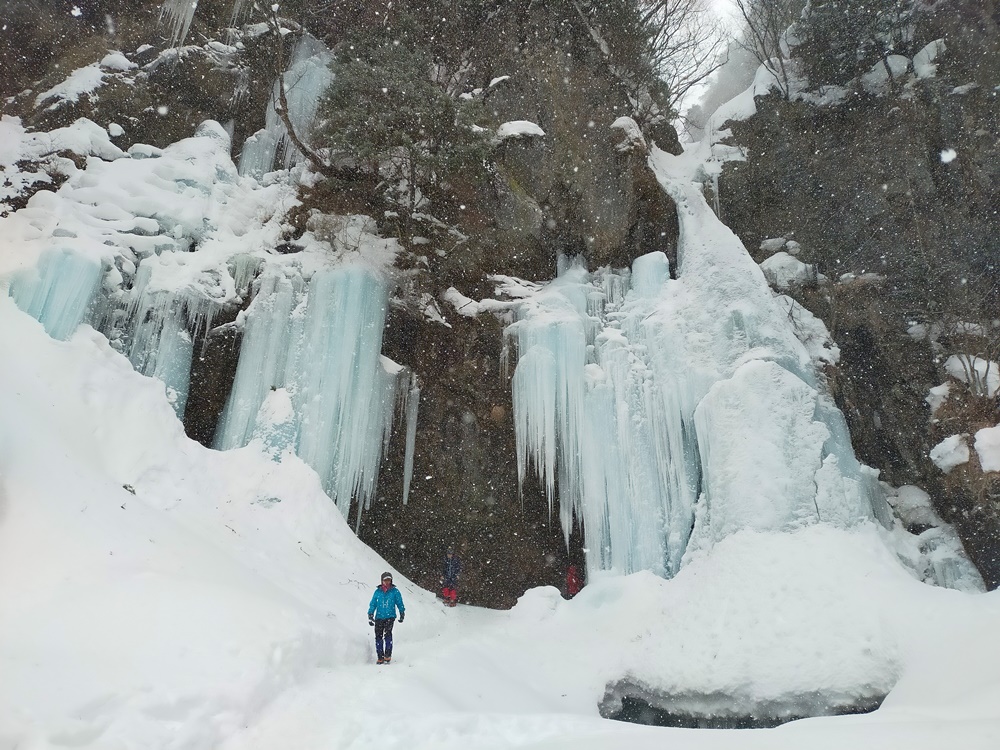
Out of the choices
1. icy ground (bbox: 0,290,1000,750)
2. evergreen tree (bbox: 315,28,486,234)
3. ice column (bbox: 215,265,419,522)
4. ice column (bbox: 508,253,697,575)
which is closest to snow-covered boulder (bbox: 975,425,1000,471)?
icy ground (bbox: 0,290,1000,750)

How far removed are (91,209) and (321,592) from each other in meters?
7.43

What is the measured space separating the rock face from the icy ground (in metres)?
4.44

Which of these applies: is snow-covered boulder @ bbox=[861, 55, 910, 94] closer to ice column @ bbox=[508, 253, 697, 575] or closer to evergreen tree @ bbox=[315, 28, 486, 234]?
ice column @ bbox=[508, 253, 697, 575]

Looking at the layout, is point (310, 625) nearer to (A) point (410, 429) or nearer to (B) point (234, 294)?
(A) point (410, 429)

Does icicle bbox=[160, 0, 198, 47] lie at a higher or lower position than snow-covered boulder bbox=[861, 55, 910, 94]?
lower

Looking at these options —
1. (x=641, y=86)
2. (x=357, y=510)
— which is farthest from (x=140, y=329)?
(x=641, y=86)

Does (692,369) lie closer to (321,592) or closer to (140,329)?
(321,592)

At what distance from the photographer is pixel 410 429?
1118 centimetres

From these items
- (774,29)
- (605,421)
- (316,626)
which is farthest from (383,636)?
(774,29)

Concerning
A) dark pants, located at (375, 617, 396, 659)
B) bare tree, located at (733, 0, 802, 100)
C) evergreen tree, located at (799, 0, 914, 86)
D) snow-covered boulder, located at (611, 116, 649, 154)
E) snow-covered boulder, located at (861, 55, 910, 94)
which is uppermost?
bare tree, located at (733, 0, 802, 100)

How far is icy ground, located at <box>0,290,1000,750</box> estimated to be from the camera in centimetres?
358

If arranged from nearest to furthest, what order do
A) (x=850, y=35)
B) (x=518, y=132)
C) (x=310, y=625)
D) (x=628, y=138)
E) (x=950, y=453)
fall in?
(x=310, y=625) < (x=950, y=453) < (x=628, y=138) < (x=518, y=132) < (x=850, y=35)

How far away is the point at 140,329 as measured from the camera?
31.1ft

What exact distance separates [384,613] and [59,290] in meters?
6.84
